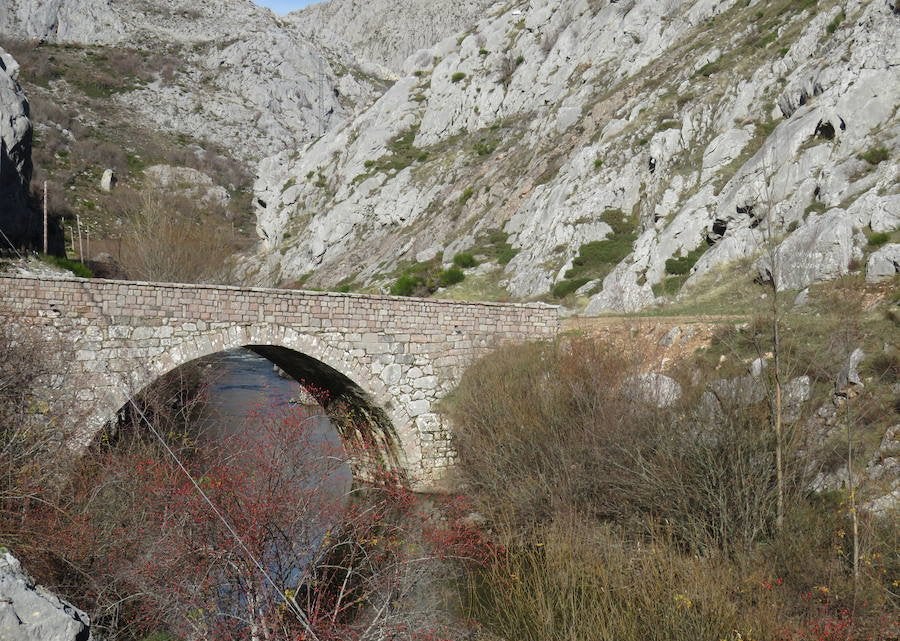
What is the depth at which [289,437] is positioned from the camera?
42.9ft

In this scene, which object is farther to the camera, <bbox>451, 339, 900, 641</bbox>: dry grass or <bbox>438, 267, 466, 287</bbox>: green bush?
<bbox>438, 267, 466, 287</bbox>: green bush

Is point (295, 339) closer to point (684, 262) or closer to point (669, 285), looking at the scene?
point (669, 285)

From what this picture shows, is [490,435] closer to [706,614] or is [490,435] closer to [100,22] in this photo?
[706,614]

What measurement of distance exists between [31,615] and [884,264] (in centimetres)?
1567

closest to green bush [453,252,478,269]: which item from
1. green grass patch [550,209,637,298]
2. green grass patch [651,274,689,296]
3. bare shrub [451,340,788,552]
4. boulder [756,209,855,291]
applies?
green grass patch [550,209,637,298]

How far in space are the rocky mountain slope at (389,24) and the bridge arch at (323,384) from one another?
361 feet

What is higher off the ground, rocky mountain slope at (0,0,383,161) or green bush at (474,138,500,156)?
rocky mountain slope at (0,0,383,161)

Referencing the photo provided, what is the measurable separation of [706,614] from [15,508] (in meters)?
9.92

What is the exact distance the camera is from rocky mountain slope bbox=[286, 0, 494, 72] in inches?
4779

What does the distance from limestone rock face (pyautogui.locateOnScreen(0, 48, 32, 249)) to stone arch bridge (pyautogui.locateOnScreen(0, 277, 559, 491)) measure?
1582 cm

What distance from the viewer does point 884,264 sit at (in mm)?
14180

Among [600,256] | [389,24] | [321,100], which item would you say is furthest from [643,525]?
[389,24]

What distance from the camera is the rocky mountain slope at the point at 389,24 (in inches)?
4779

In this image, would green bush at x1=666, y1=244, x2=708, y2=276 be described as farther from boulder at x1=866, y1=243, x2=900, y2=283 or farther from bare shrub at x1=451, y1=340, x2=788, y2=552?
bare shrub at x1=451, y1=340, x2=788, y2=552
